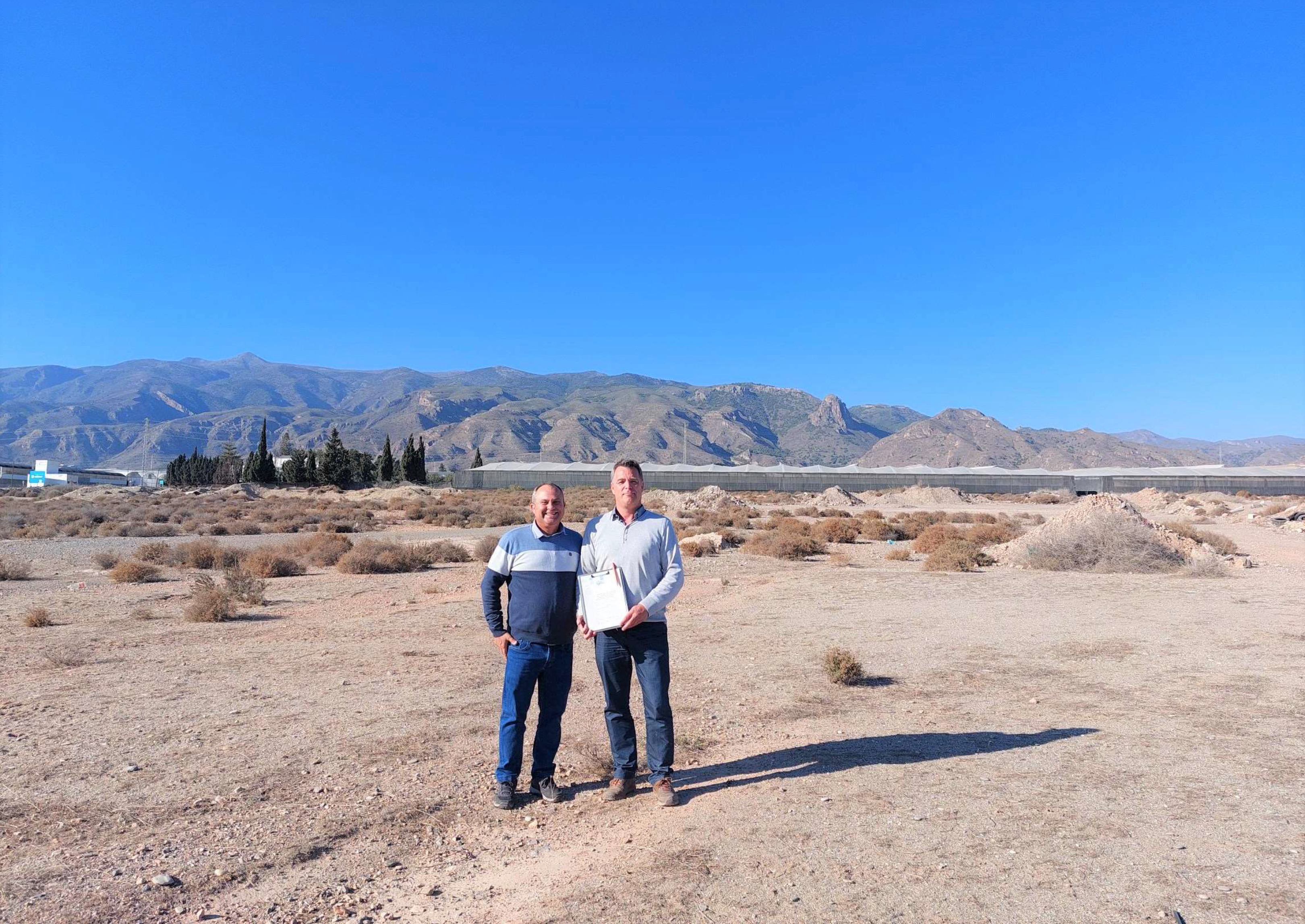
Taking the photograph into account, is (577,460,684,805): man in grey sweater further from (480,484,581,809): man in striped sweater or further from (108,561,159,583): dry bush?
(108,561,159,583): dry bush

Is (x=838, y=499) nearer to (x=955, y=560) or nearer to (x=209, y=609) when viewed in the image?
(x=955, y=560)

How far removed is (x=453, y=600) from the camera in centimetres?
1599

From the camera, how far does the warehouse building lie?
7006 centimetres

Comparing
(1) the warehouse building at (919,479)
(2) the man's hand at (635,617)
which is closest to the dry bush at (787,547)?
(2) the man's hand at (635,617)

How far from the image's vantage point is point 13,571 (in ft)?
60.6

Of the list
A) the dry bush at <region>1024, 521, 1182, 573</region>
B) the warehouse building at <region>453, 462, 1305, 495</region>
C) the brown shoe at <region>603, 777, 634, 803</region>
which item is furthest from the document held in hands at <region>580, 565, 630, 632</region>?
the warehouse building at <region>453, 462, 1305, 495</region>

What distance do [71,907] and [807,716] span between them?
18.7 ft

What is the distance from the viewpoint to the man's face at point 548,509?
18.2ft

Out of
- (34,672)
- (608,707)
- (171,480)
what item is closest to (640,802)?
(608,707)

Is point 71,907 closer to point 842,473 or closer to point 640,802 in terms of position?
point 640,802

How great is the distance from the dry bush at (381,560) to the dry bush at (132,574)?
13.3 feet

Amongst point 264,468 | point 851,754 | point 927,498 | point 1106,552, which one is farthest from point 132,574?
point 264,468

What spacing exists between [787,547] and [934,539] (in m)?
4.69

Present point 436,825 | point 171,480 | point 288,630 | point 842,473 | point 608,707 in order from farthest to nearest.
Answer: point 171,480 < point 842,473 < point 288,630 < point 608,707 < point 436,825
